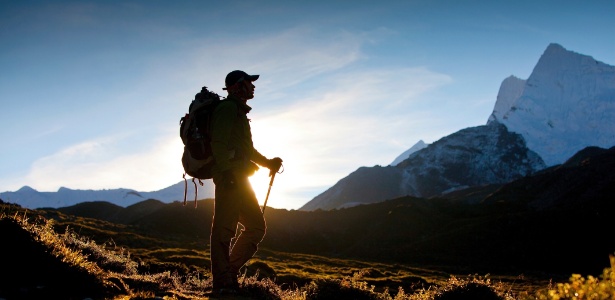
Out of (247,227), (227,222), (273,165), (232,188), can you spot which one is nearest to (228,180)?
(232,188)

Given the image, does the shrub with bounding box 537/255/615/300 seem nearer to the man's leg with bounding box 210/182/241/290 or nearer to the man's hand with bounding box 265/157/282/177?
the man's leg with bounding box 210/182/241/290

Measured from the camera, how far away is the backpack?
668cm

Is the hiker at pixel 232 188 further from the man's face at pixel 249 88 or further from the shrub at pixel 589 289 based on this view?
the shrub at pixel 589 289

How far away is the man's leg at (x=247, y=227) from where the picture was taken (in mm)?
6738

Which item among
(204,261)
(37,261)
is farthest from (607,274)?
(204,261)

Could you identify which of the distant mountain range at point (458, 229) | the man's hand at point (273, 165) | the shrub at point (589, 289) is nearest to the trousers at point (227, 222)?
the man's hand at point (273, 165)

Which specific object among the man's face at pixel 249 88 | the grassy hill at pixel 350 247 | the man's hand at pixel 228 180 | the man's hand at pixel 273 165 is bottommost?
the grassy hill at pixel 350 247

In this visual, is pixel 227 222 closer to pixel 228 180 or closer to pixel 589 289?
pixel 228 180

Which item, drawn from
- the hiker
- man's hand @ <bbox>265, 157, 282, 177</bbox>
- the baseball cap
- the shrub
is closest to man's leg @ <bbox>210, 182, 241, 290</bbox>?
the hiker

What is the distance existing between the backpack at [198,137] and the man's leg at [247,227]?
0.60 meters

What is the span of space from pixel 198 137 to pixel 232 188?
0.96 metres

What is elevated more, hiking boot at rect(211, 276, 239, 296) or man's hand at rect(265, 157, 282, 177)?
man's hand at rect(265, 157, 282, 177)

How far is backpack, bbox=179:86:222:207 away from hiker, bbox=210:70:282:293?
21cm

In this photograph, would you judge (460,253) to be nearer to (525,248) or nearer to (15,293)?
(525,248)
